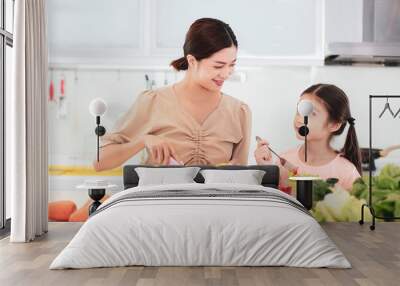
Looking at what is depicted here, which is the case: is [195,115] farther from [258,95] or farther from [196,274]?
[196,274]

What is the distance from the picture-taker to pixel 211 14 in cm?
741

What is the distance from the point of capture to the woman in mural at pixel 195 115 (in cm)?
731

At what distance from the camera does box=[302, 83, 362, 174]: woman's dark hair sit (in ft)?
24.3

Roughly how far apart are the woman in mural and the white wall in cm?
16

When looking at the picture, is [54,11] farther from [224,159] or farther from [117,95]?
[224,159]

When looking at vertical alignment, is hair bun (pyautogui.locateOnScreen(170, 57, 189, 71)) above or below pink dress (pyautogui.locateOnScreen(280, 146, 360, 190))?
above

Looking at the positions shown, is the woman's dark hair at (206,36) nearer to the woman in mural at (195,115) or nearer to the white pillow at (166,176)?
the woman in mural at (195,115)

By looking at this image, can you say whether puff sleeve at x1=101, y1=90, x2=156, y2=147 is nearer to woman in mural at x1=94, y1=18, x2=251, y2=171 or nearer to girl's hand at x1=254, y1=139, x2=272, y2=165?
woman in mural at x1=94, y1=18, x2=251, y2=171

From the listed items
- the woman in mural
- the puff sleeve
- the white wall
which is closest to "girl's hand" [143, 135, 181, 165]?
the woman in mural

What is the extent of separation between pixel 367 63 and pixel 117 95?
10.0 ft

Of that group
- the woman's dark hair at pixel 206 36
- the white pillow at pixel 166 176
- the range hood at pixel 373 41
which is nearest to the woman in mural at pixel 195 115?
the woman's dark hair at pixel 206 36

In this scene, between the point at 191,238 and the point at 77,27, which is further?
the point at 77,27

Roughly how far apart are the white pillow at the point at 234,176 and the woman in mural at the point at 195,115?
46cm

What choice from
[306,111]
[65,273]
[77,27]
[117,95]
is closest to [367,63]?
[306,111]
